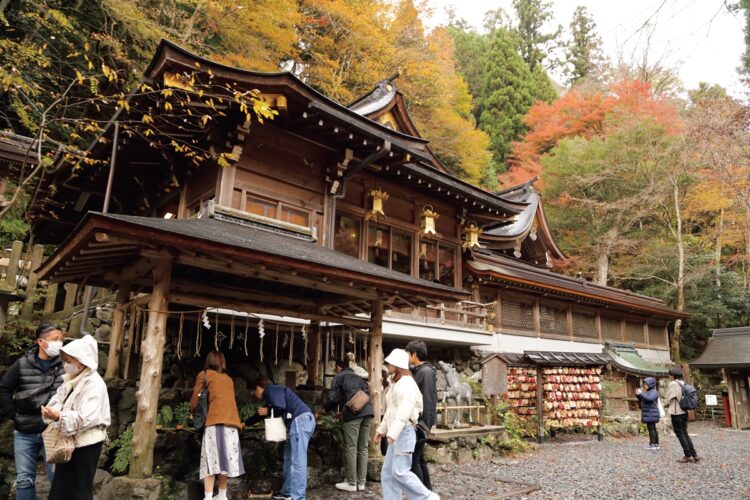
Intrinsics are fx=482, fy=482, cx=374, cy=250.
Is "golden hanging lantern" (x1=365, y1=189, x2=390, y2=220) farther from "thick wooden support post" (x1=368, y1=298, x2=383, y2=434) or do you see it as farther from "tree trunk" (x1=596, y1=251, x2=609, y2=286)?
"tree trunk" (x1=596, y1=251, x2=609, y2=286)

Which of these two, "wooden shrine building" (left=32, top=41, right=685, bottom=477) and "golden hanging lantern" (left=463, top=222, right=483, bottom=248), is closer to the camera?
"wooden shrine building" (left=32, top=41, right=685, bottom=477)

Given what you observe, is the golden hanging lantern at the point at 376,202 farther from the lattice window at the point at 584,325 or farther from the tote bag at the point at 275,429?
the lattice window at the point at 584,325

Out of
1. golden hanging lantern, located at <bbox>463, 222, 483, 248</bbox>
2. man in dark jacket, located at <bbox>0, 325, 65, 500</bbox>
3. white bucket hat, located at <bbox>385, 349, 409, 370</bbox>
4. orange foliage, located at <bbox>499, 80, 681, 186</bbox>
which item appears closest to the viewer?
man in dark jacket, located at <bbox>0, 325, 65, 500</bbox>

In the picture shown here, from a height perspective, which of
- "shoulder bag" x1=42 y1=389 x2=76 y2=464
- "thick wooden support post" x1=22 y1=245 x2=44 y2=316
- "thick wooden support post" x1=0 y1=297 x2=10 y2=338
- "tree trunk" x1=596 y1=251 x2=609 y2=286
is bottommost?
"shoulder bag" x1=42 y1=389 x2=76 y2=464

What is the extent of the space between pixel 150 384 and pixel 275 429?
5.55 feet

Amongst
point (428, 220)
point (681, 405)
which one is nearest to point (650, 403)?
point (681, 405)

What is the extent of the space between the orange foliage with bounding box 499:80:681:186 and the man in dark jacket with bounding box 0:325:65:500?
96.0 feet

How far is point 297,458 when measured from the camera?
20.5 feet

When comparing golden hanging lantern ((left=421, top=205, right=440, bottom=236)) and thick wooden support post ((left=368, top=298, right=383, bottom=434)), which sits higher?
golden hanging lantern ((left=421, top=205, right=440, bottom=236))

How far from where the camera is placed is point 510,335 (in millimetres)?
16625

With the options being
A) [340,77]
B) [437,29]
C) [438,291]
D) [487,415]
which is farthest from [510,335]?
[437,29]

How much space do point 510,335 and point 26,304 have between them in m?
13.8

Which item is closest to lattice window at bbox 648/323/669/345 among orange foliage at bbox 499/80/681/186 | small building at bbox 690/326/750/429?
small building at bbox 690/326/750/429

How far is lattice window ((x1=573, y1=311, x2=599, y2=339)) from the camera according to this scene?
1972 centimetres
